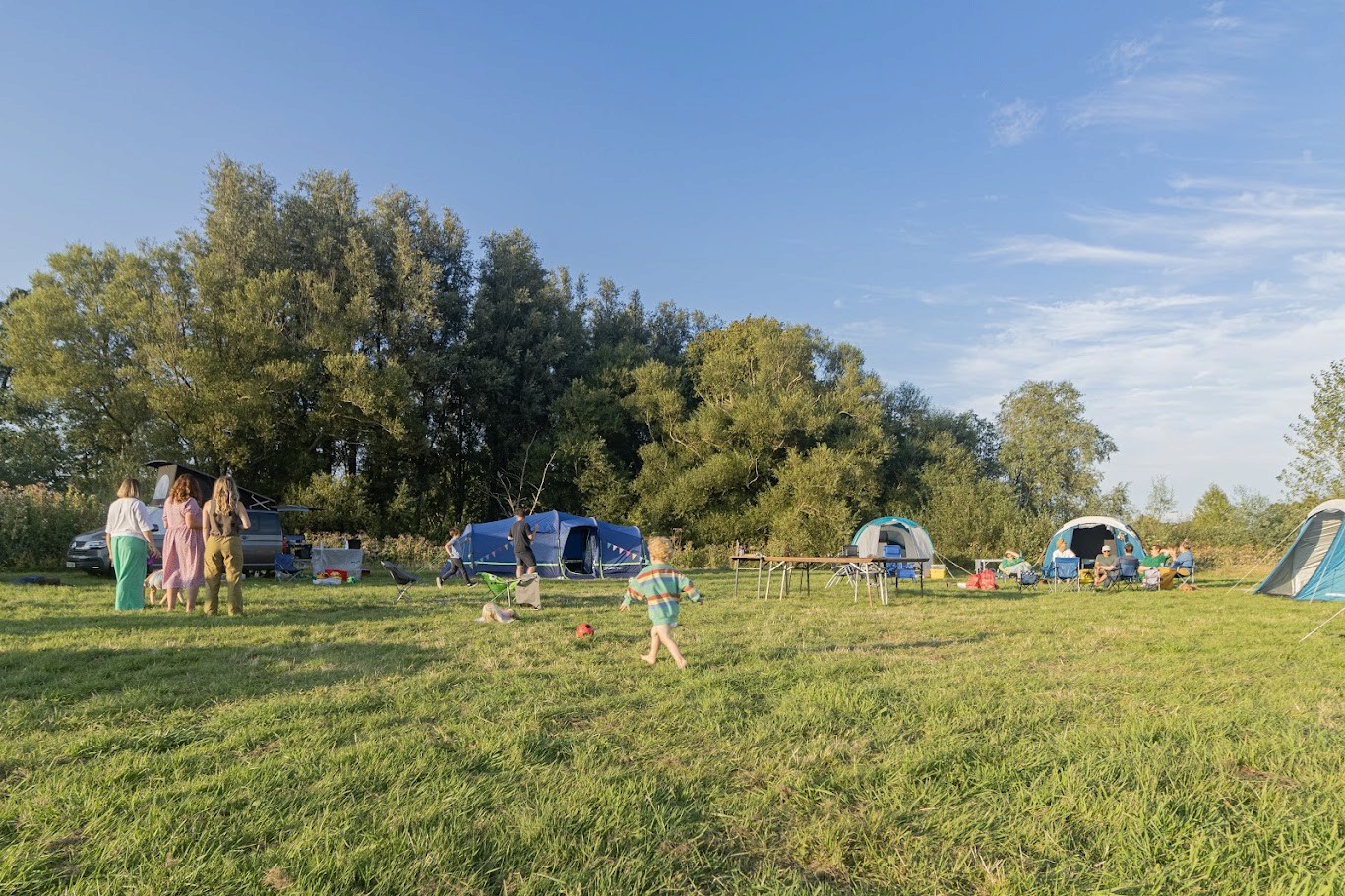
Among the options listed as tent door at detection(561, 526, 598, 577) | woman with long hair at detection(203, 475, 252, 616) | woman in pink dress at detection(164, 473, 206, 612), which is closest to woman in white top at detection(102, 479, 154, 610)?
woman in pink dress at detection(164, 473, 206, 612)

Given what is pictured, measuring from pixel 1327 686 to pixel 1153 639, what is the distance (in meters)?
2.42

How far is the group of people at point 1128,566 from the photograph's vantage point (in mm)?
15898

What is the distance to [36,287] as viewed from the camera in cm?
2159

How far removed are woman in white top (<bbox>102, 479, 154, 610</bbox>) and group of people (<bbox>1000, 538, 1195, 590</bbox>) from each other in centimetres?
1600

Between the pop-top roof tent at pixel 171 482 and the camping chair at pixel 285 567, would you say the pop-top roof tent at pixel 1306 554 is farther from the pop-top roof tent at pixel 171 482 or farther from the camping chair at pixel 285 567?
the pop-top roof tent at pixel 171 482

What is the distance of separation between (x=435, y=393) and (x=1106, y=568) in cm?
2010

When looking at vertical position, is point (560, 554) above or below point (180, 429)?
below

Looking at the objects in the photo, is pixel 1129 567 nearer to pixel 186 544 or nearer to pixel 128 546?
pixel 186 544

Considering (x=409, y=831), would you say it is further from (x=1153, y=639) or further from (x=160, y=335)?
(x=160, y=335)

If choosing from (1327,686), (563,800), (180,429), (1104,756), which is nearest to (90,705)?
(563,800)

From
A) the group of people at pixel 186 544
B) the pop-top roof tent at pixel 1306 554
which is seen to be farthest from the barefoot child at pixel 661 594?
the pop-top roof tent at pixel 1306 554

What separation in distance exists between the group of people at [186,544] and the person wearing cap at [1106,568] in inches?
627

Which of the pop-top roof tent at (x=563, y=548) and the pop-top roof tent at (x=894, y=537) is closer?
the pop-top roof tent at (x=563, y=548)

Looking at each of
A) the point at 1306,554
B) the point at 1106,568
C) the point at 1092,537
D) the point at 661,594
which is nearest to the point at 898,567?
the point at 1106,568
